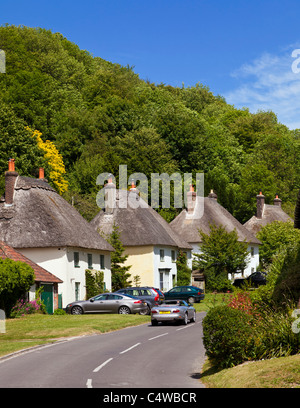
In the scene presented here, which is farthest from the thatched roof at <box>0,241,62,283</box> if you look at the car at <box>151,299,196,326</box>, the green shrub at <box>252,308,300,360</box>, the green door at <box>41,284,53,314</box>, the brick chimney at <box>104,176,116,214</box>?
the green shrub at <box>252,308,300,360</box>

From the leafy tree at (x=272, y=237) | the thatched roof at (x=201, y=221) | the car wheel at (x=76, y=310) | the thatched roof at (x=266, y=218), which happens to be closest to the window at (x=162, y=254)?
the thatched roof at (x=201, y=221)

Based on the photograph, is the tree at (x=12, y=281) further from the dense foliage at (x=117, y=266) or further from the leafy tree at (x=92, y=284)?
the dense foliage at (x=117, y=266)

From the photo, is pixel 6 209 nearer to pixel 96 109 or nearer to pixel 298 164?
pixel 96 109

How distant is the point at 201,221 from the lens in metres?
72.3

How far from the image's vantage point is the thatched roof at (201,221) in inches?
2790

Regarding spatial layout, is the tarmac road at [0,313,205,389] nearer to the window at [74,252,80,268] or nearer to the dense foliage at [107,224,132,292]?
the window at [74,252,80,268]

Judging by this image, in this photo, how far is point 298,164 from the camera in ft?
348

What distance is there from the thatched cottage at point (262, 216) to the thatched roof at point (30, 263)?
4499 centimetres

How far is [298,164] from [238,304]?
8590 cm

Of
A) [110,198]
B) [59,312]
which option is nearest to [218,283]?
[110,198]

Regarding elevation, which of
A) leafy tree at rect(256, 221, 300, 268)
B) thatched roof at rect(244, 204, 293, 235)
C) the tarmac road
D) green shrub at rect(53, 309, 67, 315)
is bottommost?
green shrub at rect(53, 309, 67, 315)

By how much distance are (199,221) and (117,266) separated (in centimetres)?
1711

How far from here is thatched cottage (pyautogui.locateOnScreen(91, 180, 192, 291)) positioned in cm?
5893

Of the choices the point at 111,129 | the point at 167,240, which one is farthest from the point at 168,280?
the point at 111,129
